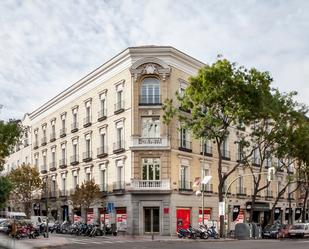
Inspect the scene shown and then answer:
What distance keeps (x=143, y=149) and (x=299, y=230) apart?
15.3m

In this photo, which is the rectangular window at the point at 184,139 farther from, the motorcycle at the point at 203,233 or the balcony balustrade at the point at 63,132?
the balcony balustrade at the point at 63,132

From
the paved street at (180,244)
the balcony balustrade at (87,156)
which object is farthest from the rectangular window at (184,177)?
the paved street at (180,244)

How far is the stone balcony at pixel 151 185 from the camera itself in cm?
4412

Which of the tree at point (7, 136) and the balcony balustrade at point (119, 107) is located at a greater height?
the balcony balustrade at point (119, 107)

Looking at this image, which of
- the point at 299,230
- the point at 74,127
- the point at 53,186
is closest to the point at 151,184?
the point at 299,230

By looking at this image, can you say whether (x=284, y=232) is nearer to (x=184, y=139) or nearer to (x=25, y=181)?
(x=184, y=139)

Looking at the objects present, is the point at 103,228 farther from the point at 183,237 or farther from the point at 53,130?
the point at 53,130

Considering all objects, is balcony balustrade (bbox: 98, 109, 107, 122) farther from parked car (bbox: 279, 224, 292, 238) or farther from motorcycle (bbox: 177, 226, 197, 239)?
parked car (bbox: 279, 224, 292, 238)

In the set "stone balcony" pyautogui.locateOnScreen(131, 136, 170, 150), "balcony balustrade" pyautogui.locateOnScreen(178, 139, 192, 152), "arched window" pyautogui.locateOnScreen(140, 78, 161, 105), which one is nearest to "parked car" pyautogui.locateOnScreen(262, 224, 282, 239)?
"balcony balustrade" pyautogui.locateOnScreen(178, 139, 192, 152)

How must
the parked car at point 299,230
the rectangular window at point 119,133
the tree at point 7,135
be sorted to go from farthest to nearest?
the rectangular window at point 119,133, the parked car at point 299,230, the tree at point 7,135

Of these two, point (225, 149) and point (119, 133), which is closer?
point (119, 133)

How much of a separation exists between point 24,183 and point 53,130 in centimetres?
715

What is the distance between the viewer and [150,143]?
4466 centimetres

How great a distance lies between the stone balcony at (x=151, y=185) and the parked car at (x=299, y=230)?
11582 millimetres
